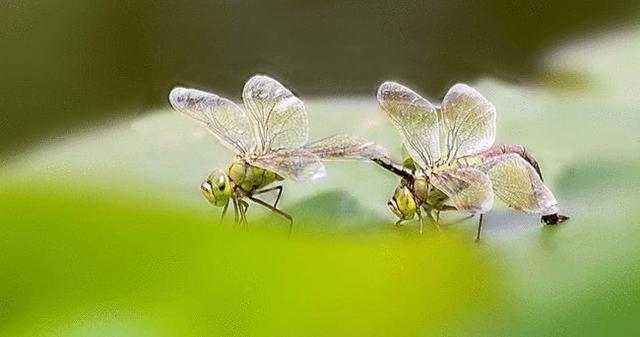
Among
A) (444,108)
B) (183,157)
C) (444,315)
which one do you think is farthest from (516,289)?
(183,157)

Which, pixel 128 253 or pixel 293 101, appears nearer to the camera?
pixel 128 253

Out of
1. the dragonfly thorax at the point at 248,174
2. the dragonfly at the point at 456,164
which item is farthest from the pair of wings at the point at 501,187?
the dragonfly thorax at the point at 248,174

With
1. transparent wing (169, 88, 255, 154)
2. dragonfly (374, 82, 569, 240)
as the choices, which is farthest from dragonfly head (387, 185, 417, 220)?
transparent wing (169, 88, 255, 154)

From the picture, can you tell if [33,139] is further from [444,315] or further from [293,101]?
[444,315]

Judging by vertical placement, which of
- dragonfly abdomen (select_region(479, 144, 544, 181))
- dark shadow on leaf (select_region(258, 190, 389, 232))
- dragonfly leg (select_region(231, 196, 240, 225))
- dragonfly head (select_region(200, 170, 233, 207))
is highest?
dragonfly abdomen (select_region(479, 144, 544, 181))

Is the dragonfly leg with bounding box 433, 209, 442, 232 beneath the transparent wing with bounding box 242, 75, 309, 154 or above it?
beneath

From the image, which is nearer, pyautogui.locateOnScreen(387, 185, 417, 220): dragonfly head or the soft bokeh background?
the soft bokeh background

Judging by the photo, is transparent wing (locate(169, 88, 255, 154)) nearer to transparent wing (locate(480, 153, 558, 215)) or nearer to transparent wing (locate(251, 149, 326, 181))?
transparent wing (locate(251, 149, 326, 181))
